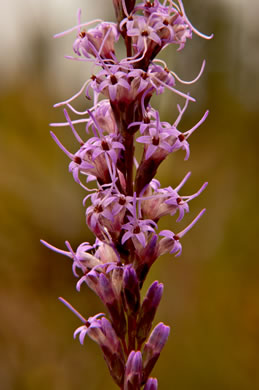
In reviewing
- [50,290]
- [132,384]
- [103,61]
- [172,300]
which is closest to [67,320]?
[50,290]

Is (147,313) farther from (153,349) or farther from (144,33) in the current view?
(144,33)

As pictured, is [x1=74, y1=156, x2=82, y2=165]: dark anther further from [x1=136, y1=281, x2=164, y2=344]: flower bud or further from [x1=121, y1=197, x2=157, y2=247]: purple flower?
[x1=136, y1=281, x2=164, y2=344]: flower bud

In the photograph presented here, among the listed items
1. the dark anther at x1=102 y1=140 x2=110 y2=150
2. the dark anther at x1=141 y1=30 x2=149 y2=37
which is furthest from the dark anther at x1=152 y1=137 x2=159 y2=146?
the dark anther at x1=141 y1=30 x2=149 y2=37

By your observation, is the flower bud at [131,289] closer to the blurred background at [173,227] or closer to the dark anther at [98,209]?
the dark anther at [98,209]

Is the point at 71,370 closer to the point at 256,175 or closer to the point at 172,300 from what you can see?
the point at 172,300

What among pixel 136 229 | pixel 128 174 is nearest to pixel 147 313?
pixel 136 229
